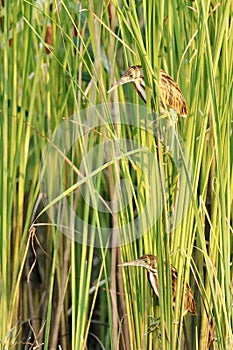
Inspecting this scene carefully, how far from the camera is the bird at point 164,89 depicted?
943mm

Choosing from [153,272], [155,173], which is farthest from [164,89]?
[153,272]

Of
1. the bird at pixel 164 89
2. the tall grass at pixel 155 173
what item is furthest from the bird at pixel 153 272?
the bird at pixel 164 89

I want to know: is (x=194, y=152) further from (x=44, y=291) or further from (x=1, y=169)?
(x=44, y=291)

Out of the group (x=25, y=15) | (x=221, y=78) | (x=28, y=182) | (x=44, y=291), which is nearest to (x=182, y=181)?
(x=221, y=78)

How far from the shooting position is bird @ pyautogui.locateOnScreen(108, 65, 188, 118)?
0.94 m

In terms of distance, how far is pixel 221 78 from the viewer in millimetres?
1088

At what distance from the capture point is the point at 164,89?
3.18 ft

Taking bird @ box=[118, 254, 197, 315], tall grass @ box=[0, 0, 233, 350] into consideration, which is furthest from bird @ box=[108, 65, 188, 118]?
bird @ box=[118, 254, 197, 315]

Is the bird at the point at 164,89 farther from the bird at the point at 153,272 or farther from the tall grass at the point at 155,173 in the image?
the bird at the point at 153,272

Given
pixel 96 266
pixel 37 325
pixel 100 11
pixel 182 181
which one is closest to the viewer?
pixel 182 181

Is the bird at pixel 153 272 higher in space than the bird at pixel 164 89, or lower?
lower

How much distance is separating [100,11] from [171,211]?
293mm

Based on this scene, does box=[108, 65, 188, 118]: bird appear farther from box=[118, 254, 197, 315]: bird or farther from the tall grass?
box=[118, 254, 197, 315]: bird

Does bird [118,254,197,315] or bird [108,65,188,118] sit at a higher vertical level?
bird [108,65,188,118]
